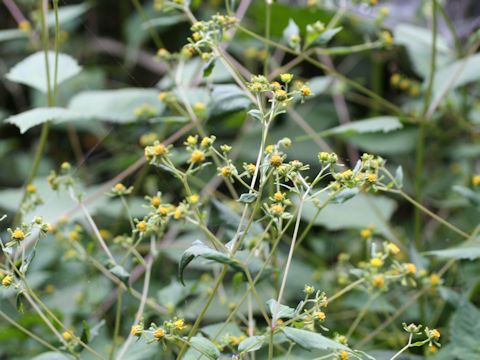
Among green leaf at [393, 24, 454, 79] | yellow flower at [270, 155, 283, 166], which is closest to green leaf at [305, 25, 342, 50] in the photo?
yellow flower at [270, 155, 283, 166]

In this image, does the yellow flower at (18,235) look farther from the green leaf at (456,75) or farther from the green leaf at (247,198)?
the green leaf at (456,75)

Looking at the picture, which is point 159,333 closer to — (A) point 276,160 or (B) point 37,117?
(A) point 276,160

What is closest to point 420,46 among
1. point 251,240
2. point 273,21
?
point 273,21

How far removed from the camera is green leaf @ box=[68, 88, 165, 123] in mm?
1162

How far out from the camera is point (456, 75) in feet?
3.61

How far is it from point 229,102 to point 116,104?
529mm

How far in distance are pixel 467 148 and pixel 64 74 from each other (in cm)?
103

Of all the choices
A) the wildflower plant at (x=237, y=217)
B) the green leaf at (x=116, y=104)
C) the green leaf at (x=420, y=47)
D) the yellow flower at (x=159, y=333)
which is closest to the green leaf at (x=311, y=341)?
the wildflower plant at (x=237, y=217)

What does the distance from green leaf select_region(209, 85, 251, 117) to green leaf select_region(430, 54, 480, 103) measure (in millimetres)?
546

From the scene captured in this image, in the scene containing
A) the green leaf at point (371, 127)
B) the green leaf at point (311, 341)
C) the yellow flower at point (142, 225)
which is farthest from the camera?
the green leaf at point (371, 127)

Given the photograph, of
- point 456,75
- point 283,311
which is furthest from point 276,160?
point 456,75

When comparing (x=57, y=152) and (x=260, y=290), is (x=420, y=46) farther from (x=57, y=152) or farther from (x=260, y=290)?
(x=57, y=152)

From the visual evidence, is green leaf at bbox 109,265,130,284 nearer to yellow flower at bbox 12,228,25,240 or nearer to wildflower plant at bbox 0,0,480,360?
wildflower plant at bbox 0,0,480,360

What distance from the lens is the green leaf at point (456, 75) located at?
3.70ft
